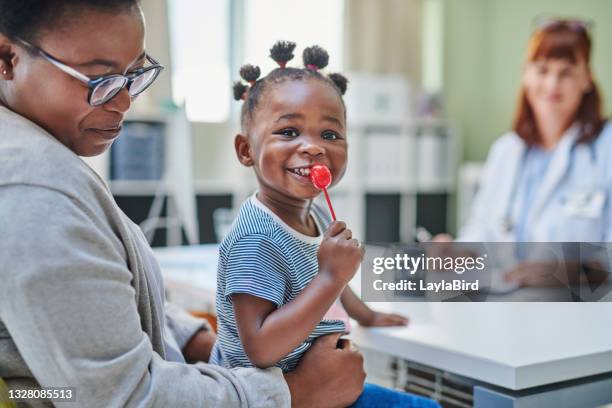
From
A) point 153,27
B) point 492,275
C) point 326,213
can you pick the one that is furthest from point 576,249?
point 153,27

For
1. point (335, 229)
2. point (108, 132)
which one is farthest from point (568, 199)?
point (108, 132)

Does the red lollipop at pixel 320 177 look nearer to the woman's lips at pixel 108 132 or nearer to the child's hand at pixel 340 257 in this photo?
the child's hand at pixel 340 257

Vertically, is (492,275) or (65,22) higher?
(65,22)

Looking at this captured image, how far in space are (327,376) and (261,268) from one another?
→ 6.9 inches

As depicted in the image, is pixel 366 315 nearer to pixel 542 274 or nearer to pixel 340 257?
pixel 340 257

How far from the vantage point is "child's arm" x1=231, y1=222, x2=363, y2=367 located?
0.74m

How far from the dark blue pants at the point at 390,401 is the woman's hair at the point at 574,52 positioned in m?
1.42

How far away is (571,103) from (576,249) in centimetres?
81

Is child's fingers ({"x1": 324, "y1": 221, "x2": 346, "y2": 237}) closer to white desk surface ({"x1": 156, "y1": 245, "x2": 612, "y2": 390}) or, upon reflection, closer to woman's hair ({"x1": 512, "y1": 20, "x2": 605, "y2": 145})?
white desk surface ({"x1": 156, "y1": 245, "x2": 612, "y2": 390})

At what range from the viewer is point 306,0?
180 inches

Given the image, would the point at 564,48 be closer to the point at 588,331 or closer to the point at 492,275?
the point at 492,275

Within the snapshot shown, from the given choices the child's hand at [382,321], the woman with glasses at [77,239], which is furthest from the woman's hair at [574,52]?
the woman with glasses at [77,239]

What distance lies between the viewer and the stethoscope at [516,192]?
6.53ft

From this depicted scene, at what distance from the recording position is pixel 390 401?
0.89 metres
